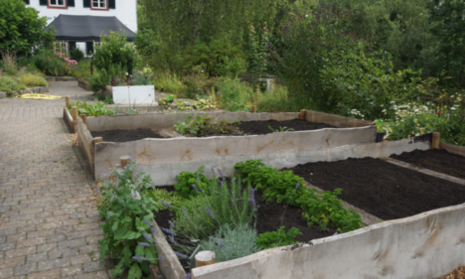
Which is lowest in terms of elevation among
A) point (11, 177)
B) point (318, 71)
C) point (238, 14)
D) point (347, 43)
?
point (11, 177)

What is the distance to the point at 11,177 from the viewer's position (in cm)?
471

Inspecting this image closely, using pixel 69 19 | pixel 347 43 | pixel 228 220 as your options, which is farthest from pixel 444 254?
pixel 69 19

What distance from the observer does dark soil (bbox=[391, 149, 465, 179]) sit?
4522mm

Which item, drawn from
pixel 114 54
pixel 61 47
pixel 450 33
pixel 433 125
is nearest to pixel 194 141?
pixel 433 125

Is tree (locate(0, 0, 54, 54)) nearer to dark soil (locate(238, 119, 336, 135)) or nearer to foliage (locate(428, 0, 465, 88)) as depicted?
dark soil (locate(238, 119, 336, 135))

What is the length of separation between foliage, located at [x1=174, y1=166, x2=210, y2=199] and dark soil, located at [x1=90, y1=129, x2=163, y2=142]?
216 centimetres

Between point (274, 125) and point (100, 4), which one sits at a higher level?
point (100, 4)

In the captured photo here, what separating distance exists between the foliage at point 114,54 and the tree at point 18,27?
8013 mm

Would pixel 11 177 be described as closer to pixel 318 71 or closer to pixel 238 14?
pixel 318 71

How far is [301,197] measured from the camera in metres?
3.17

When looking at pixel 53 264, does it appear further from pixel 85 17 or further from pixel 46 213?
pixel 85 17

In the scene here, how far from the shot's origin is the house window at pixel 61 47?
22.8m

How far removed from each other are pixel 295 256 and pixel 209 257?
50cm

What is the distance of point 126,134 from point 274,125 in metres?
2.67
